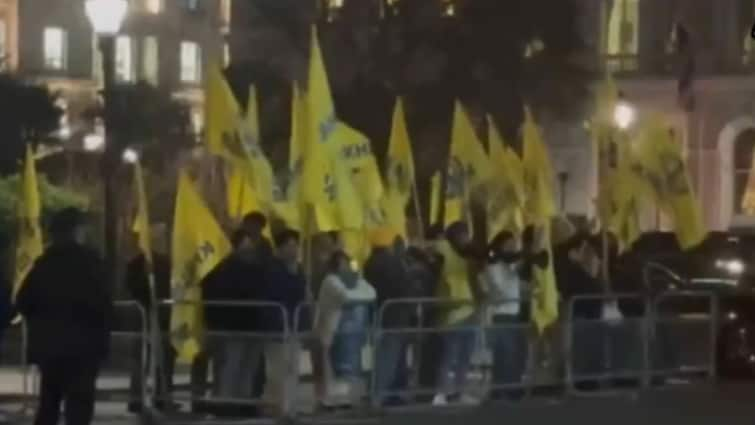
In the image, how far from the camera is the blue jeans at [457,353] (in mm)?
21719

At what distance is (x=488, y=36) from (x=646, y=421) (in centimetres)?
2773

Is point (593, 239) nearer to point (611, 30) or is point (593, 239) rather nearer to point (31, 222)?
point (31, 222)

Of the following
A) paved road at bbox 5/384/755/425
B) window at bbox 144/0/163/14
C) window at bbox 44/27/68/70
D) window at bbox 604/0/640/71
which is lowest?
paved road at bbox 5/384/755/425

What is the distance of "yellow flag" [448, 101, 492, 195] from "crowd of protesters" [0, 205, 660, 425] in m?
1.42

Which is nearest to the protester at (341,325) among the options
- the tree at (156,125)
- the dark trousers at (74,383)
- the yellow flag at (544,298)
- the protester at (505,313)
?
the protester at (505,313)

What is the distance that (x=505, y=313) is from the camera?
2253 centimetres

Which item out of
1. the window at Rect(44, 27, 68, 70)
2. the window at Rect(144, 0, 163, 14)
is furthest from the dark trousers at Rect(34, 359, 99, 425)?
the window at Rect(144, 0, 163, 14)

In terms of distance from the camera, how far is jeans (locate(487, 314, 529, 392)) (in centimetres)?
2234

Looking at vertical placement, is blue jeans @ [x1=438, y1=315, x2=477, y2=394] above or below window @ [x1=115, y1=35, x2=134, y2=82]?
below

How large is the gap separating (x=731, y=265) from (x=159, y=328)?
55.5 feet

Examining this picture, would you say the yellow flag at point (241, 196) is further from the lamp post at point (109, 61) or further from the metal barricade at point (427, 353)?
the metal barricade at point (427, 353)

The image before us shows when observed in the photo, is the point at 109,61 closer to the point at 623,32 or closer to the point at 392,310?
the point at 392,310

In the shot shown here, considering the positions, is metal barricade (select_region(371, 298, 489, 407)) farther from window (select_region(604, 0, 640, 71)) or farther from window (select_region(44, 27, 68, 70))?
window (select_region(44, 27, 68, 70))

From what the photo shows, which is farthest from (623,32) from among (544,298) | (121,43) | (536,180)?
(544,298)
